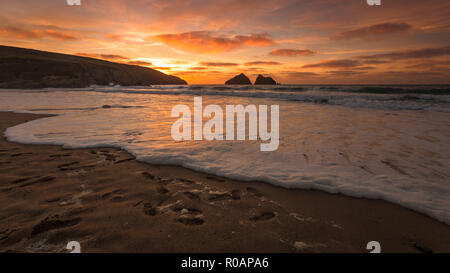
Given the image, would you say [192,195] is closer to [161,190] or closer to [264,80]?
[161,190]

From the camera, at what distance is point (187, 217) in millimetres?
1907

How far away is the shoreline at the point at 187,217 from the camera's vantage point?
1.59 m

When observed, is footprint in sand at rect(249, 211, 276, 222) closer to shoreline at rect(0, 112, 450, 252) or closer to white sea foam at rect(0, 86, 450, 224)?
shoreline at rect(0, 112, 450, 252)

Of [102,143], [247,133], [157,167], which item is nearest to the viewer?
[157,167]

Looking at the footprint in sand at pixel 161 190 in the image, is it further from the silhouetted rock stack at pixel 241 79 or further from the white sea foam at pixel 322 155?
the silhouetted rock stack at pixel 241 79

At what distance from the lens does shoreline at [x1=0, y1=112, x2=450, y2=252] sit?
1.59 metres

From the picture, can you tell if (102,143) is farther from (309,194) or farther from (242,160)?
(309,194)

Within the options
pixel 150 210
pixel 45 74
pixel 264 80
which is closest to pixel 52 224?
pixel 150 210

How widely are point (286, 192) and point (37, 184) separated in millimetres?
3069

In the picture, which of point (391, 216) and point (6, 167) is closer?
point (391, 216)
